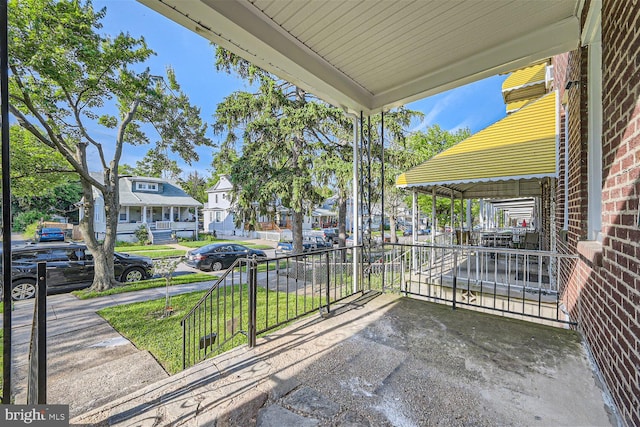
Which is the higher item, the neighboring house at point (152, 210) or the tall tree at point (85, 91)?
the tall tree at point (85, 91)

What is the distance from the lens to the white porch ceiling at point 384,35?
2174 mm

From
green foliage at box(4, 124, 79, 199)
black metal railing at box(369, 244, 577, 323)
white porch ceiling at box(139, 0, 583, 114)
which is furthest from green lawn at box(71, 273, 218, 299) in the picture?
white porch ceiling at box(139, 0, 583, 114)

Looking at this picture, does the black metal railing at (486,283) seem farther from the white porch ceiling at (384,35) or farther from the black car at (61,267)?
the black car at (61,267)

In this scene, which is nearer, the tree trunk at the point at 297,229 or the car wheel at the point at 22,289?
the car wheel at the point at 22,289

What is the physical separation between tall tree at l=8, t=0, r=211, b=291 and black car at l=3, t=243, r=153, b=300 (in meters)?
0.63

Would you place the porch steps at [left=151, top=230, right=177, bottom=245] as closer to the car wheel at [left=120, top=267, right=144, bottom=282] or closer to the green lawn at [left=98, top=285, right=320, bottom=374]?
the car wheel at [left=120, top=267, right=144, bottom=282]

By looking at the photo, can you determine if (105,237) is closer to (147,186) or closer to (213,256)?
(213,256)

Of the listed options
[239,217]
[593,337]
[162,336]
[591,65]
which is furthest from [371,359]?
[239,217]

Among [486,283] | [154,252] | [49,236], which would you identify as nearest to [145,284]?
[154,252]

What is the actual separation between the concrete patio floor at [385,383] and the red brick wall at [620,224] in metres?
0.30

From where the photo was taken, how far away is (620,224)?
158 centimetres

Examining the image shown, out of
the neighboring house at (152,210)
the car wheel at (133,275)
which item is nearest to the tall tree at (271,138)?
the car wheel at (133,275)

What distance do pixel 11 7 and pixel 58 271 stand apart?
6084 millimetres

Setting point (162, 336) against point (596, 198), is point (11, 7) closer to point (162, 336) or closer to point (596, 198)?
point (162, 336)
